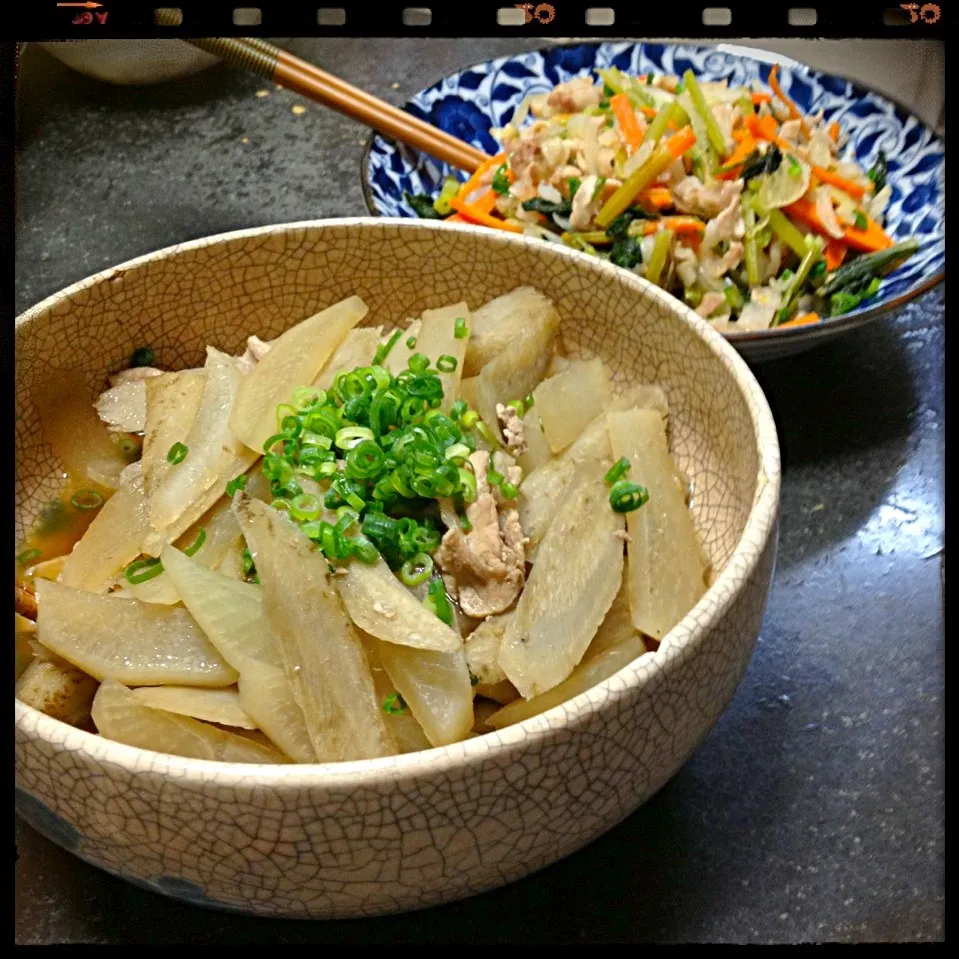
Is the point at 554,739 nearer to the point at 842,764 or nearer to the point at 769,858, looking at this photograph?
the point at 769,858

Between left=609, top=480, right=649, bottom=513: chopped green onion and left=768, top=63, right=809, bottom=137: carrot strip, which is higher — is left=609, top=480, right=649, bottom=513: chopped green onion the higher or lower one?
the lower one

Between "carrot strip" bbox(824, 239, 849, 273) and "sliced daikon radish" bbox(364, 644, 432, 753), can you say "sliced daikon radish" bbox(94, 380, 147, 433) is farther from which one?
"carrot strip" bbox(824, 239, 849, 273)

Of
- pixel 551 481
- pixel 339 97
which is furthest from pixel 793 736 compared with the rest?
pixel 339 97

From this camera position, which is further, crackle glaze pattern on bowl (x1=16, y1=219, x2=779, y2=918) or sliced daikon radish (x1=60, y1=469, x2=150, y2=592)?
sliced daikon radish (x1=60, y1=469, x2=150, y2=592)

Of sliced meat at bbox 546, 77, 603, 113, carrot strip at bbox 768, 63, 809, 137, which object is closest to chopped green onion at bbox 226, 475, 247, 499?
sliced meat at bbox 546, 77, 603, 113

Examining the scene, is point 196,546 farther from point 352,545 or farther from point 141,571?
point 352,545

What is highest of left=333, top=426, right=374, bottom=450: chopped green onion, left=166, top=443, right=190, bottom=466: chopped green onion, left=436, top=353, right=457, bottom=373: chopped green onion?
left=436, top=353, right=457, bottom=373: chopped green onion
